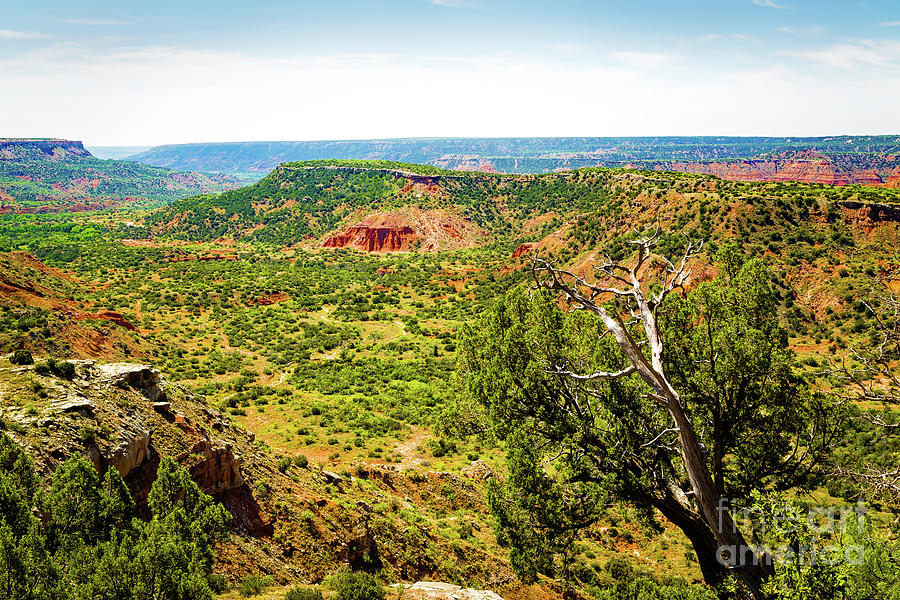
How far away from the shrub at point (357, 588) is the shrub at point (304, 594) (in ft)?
1.41

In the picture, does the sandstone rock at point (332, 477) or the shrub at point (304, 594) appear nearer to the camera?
the shrub at point (304, 594)

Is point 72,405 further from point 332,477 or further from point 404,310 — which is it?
point 404,310

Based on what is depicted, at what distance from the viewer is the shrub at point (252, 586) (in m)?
11.5

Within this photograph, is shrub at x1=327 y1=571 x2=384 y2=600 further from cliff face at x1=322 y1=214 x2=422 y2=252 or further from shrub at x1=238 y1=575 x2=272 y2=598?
cliff face at x1=322 y1=214 x2=422 y2=252

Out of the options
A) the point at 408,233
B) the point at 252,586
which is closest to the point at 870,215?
the point at 252,586

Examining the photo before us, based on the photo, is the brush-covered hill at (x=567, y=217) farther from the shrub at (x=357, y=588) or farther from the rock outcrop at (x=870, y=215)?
the shrub at (x=357, y=588)

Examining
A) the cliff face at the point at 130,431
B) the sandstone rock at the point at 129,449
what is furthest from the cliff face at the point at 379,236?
the sandstone rock at the point at 129,449

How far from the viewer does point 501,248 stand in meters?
112

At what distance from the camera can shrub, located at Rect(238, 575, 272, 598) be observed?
11.5 meters

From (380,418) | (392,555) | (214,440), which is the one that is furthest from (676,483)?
(380,418)

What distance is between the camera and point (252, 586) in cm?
1172

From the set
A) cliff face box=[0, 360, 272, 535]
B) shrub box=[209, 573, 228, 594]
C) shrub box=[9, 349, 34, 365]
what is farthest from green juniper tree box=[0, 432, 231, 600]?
shrub box=[9, 349, 34, 365]

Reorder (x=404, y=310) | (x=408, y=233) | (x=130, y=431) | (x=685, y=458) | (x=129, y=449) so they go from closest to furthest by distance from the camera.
→ (x=685, y=458)
(x=129, y=449)
(x=130, y=431)
(x=404, y=310)
(x=408, y=233)

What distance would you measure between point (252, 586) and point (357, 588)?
277 cm
